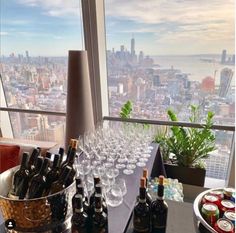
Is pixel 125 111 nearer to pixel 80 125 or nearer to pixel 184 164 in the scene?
pixel 80 125

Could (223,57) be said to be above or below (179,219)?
above

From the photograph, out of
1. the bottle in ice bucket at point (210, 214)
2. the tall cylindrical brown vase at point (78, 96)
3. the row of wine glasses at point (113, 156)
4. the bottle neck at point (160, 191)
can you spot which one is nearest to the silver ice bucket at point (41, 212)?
the row of wine glasses at point (113, 156)

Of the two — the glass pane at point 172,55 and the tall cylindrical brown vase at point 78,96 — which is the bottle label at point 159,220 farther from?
the glass pane at point 172,55

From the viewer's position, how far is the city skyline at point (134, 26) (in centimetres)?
226

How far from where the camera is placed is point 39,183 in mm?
1007

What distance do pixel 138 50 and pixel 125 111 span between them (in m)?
0.66

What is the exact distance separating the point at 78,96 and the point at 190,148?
1.21 m

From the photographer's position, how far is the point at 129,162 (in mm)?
1675

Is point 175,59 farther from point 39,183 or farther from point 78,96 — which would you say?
point 39,183

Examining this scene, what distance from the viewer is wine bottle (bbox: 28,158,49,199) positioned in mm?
989

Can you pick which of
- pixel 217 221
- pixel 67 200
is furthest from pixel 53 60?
pixel 217 221

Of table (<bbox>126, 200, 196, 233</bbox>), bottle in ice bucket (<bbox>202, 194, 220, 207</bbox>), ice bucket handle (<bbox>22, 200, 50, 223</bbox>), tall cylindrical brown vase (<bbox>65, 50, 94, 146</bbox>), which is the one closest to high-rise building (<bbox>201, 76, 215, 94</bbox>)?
tall cylindrical brown vase (<bbox>65, 50, 94, 146</bbox>)

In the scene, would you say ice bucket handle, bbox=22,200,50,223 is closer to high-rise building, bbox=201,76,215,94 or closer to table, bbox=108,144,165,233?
table, bbox=108,144,165,233

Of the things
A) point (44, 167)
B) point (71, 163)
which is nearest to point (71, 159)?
point (71, 163)
